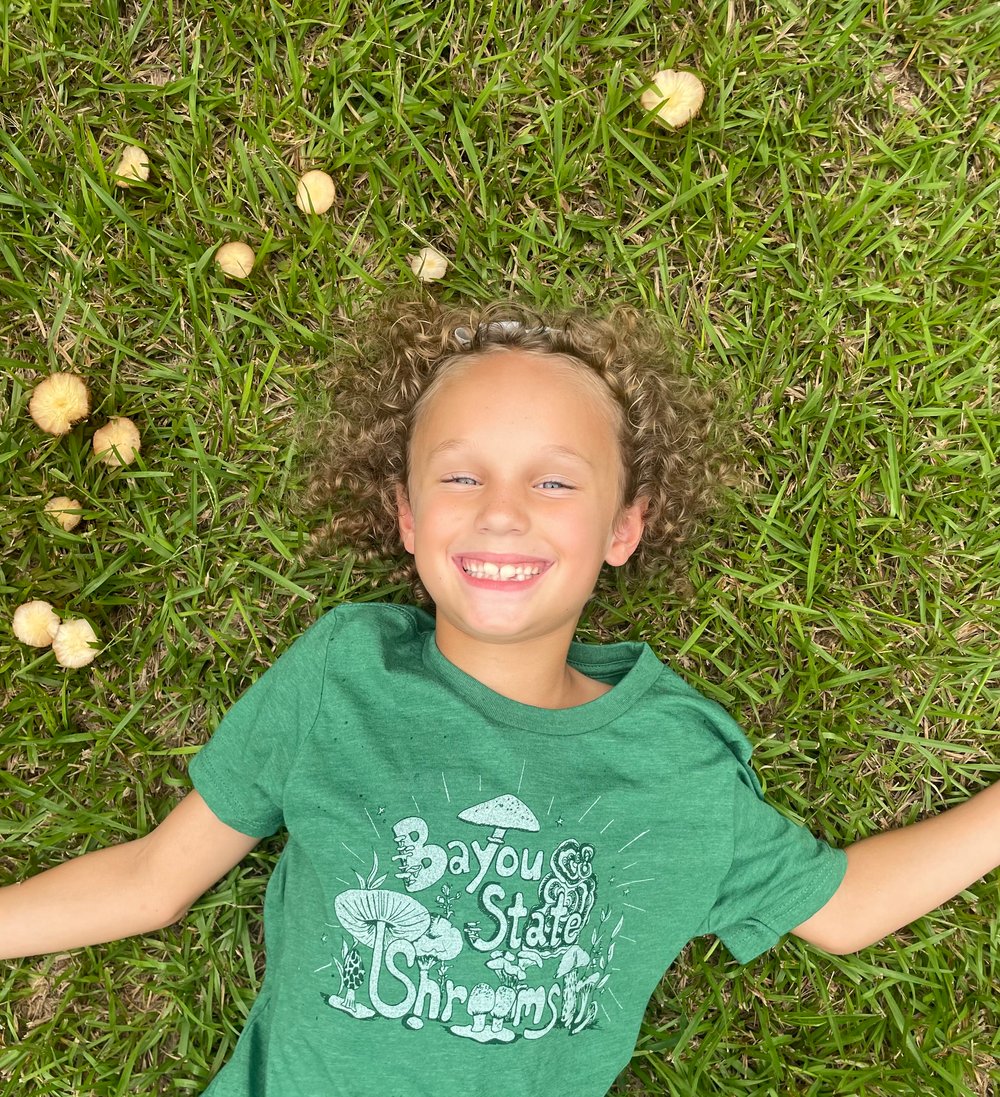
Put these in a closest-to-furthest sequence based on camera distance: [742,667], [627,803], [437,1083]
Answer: [437,1083], [627,803], [742,667]

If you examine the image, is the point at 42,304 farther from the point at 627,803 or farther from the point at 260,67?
the point at 627,803

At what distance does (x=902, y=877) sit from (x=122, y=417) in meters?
2.12

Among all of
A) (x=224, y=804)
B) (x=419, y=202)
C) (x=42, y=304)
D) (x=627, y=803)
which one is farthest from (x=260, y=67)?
(x=627, y=803)

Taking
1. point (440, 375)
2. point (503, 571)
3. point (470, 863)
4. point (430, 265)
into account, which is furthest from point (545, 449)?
point (470, 863)

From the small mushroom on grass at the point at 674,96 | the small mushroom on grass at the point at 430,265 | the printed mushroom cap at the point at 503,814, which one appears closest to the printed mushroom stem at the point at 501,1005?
the printed mushroom cap at the point at 503,814

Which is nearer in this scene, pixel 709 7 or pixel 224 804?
pixel 224 804

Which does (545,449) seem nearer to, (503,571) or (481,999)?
(503,571)

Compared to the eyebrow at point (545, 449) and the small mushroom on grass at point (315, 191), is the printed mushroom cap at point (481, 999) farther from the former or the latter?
the small mushroom on grass at point (315, 191)

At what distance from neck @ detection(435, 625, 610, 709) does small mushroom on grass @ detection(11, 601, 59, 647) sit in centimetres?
95

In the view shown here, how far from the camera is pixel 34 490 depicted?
2396 mm

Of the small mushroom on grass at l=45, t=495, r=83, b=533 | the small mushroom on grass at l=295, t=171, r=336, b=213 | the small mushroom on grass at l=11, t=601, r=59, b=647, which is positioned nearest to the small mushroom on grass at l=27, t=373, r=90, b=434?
the small mushroom on grass at l=45, t=495, r=83, b=533

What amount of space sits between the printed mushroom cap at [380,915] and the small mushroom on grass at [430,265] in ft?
4.64

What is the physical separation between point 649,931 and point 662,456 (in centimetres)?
104

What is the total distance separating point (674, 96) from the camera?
235 cm
